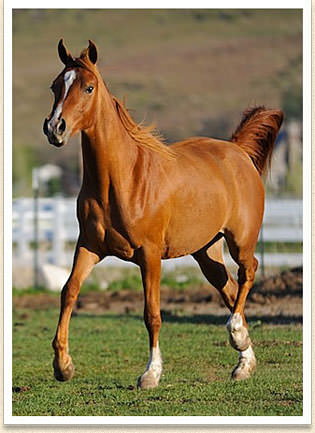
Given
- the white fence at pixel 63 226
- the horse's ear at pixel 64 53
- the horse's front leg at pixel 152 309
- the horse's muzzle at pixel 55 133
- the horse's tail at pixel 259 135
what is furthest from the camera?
the white fence at pixel 63 226

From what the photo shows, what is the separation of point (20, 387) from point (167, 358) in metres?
1.86

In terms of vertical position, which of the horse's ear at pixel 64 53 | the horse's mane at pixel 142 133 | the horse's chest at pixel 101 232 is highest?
the horse's ear at pixel 64 53

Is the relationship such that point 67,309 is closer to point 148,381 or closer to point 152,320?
point 152,320

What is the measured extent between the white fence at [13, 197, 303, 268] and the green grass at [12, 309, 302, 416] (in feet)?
18.7

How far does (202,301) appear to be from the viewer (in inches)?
514

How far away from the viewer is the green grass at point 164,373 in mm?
6500

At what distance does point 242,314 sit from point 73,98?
2766 millimetres

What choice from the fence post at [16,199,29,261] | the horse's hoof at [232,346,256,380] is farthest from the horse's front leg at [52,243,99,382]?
the fence post at [16,199,29,261]

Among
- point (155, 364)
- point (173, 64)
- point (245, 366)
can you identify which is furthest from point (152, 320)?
point (173, 64)

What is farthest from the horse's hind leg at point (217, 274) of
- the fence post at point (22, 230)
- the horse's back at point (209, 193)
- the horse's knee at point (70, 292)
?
the fence post at point (22, 230)

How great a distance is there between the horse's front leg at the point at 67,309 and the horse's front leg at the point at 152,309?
431mm

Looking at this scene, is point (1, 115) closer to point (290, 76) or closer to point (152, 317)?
point (152, 317)

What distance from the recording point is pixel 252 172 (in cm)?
840

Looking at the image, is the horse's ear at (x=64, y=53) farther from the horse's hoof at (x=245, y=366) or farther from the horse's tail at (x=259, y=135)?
the horse's hoof at (x=245, y=366)
